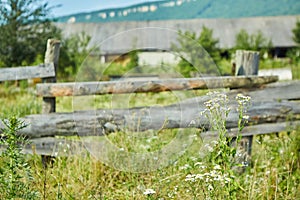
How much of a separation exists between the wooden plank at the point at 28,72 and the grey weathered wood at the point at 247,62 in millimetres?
1941

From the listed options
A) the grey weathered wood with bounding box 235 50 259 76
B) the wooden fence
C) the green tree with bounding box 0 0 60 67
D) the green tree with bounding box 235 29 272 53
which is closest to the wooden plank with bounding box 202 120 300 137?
the wooden fence

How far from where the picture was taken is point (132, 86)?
4.00 m

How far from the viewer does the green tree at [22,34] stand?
1032 centimetres

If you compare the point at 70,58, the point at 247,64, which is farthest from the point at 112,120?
the point at 70,58

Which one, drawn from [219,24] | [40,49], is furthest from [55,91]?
[219,24]

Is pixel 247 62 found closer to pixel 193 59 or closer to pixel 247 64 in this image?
pixel 247 64

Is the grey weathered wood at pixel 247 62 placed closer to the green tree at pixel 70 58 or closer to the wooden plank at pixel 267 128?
the wooden plank at pixel 267 128

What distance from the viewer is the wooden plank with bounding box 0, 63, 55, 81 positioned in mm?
4352

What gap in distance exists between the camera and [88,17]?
4422 cm

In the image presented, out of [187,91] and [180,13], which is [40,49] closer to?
[187,91]

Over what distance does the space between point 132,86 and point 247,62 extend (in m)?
1.20

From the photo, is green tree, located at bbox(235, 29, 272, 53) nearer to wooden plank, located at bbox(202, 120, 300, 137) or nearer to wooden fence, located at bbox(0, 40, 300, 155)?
wooden plank, located at bbox(202, 120, 300, 137)

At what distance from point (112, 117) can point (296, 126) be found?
1.86 m

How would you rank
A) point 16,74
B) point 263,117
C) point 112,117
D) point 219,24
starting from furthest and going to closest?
1. point 219,24
2. point 16,74
3. point 263,117
4. point 112,117
